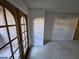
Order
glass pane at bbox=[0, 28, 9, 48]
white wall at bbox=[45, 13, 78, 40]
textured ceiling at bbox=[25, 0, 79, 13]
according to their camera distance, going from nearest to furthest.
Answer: glass pane at bbox=[0, 28, 9, 48] → textured ceiling at bbox=[25, 0, 79, 13] → white wall at bbox=[45, 13, 78, 40]

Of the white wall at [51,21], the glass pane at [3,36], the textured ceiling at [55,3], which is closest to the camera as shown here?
the glass pane at [3,36]

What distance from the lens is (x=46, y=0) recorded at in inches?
89.7

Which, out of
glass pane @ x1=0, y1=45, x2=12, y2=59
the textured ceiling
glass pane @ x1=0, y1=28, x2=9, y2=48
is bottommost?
glass pane @ x1=0, y1=45, x2=12, y2=59

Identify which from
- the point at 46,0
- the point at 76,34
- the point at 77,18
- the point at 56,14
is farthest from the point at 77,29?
the point at 46,0

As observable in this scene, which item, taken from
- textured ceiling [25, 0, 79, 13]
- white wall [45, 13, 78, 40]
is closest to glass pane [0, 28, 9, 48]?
textured ceiling [25, 0, 79, 13]

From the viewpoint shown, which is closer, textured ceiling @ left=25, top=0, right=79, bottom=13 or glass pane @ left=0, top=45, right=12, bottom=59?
glass pane @ left=0, top=45, right=12, bottom=59

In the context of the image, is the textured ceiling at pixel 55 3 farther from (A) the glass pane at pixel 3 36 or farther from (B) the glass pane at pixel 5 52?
(B) the glass pane at pixel 5 52

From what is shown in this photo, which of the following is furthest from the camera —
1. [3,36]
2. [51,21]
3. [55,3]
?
[51,21]

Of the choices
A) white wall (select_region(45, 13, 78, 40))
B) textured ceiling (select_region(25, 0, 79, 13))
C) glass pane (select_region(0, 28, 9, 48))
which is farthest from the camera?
white wall (select_region(45, 13, 78, 40))

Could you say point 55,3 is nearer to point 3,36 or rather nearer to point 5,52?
point 3,36

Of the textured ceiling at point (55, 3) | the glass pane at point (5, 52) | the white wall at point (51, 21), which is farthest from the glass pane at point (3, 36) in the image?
the white wall at point (51, 21)

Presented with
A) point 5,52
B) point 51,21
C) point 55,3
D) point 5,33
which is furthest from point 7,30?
point 51,21

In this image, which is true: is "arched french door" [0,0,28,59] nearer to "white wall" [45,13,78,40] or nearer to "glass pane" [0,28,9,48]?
"glass pane" [0,28,9,48]

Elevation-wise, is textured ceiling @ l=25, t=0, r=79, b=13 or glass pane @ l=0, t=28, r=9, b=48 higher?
textured ceiling @ l=25, t=0, r=79, b=13
